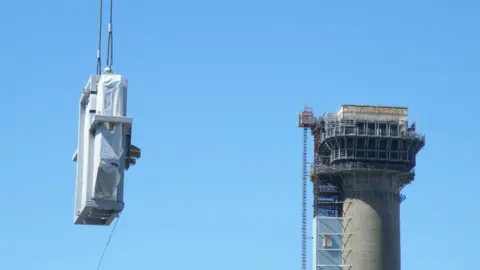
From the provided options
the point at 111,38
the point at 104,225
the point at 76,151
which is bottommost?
the point at 104,225

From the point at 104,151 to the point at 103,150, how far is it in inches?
1.5

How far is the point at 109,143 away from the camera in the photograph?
100ft

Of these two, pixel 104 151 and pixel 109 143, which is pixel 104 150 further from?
pixel 109 143

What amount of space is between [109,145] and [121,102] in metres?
1.17

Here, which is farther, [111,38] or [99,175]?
[111,38]

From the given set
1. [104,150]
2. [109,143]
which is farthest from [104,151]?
[109,143]

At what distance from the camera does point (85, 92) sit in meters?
32.4

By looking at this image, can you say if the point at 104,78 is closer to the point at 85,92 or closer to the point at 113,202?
the point at 85,92

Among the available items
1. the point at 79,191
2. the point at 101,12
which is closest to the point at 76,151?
the point at 79,191

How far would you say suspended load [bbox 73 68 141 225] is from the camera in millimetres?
30531

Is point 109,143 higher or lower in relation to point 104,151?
higher

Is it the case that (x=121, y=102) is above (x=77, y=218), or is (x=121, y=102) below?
above

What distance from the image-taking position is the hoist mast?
1203 inches

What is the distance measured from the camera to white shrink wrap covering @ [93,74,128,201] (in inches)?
1201
